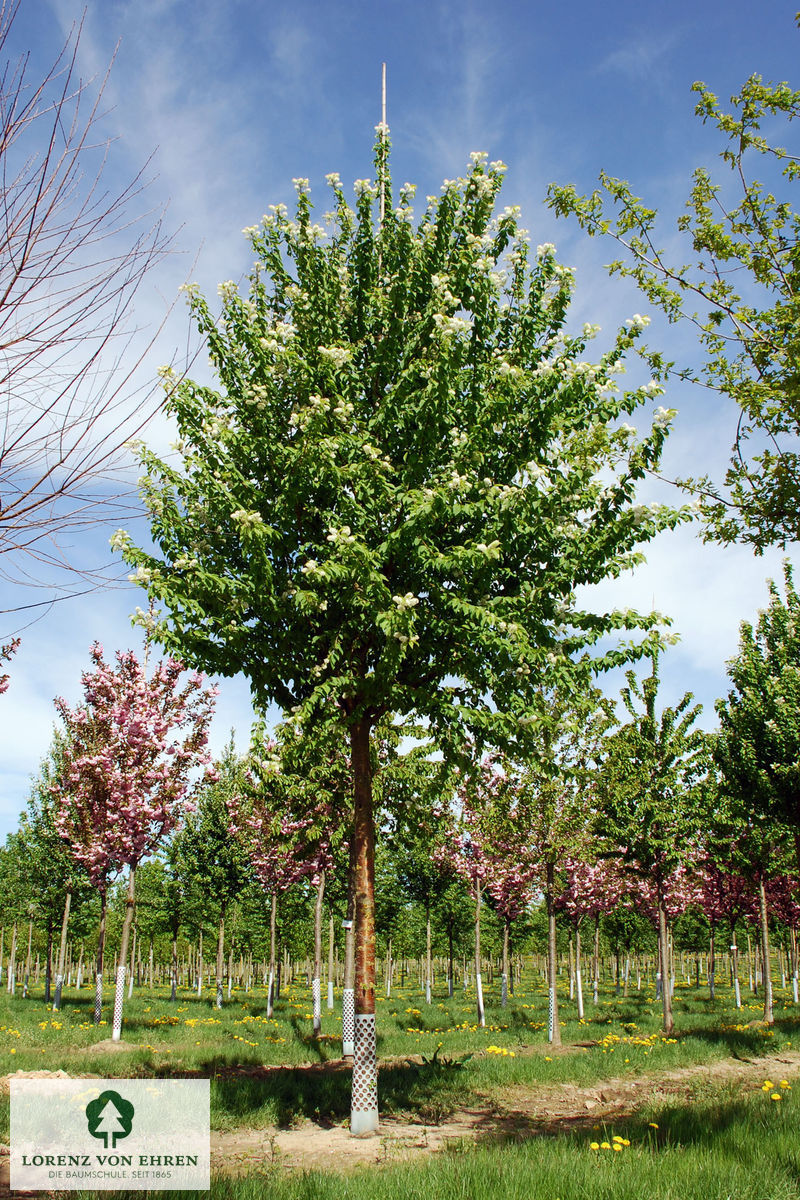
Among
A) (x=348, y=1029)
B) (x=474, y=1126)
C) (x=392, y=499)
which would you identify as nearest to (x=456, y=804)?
(x=348, y=1029)

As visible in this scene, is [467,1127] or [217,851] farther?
[217,851]

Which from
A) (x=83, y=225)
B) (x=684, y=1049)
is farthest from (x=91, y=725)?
(x=83, y=225)

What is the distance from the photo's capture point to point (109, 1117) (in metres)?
7.57

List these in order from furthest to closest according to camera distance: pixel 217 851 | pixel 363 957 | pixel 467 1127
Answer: pixel 217 851, pixel 467 1127, pixel 363 957

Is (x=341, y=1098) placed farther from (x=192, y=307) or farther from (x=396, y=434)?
(x=192, y=307)

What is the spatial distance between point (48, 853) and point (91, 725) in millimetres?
11915

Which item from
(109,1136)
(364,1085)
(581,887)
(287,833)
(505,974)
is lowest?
(505,974)

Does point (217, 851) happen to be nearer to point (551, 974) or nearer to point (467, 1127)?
point (551, 974)

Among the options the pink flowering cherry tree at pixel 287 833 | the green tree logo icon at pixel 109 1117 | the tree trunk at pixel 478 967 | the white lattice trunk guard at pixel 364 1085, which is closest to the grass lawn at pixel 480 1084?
the tree trunk at pixel 478 967

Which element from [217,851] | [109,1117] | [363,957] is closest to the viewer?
[109,1117]

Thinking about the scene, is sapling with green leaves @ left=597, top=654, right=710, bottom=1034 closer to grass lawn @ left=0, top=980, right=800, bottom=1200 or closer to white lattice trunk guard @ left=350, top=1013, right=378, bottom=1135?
grass lawn @ left=0, top=980, right=800, bottom=1200

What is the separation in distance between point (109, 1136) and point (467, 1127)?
15.7 ft

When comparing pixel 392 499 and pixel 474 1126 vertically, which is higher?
pixel 392 499

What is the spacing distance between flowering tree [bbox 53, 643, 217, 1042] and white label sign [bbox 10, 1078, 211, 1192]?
9.56 m
